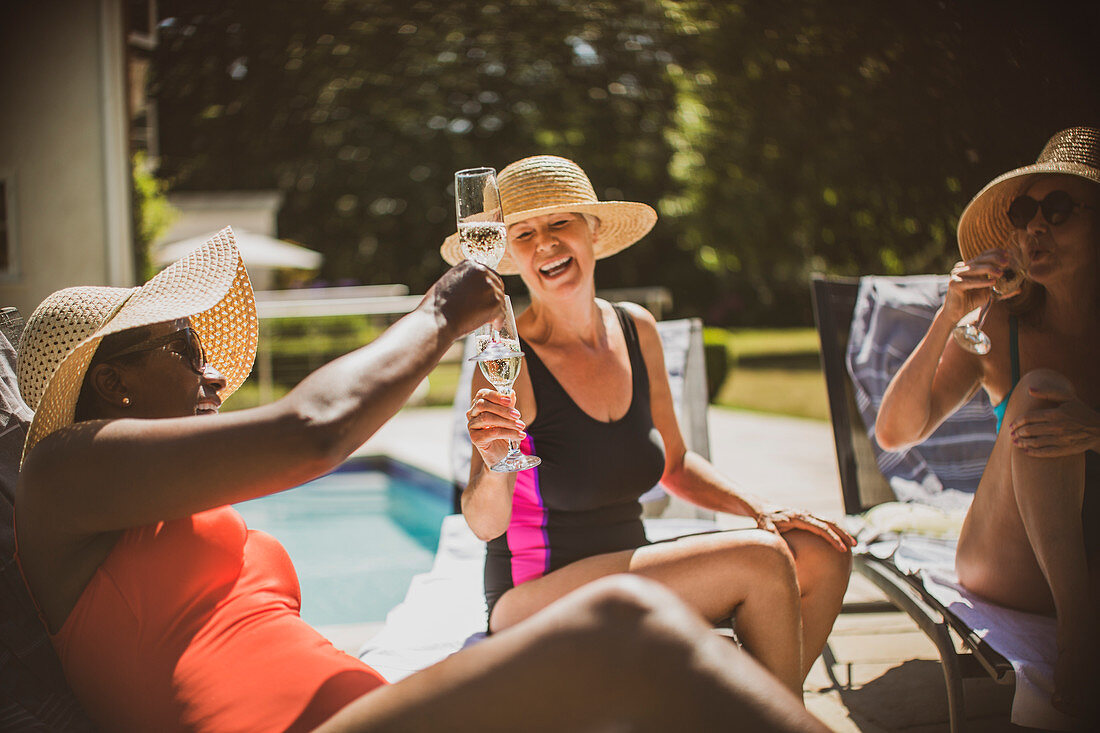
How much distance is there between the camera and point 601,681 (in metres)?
1.12

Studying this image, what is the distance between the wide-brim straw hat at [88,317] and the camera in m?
1.31

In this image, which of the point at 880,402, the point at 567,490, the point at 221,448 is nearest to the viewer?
the point at 221,448

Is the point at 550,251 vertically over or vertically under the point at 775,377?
over

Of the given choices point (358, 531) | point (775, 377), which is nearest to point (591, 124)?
point (775, 377)

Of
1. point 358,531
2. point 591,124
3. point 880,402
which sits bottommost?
point 358,531

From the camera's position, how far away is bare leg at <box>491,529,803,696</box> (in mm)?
1863

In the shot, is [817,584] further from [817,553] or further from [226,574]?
[226,574]

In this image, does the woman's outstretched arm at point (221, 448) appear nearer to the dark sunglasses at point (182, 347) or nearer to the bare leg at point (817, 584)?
the dark sunglasses at point (182, 347)

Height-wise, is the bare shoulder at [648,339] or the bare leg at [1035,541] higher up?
the bare shoulder at [648,339]

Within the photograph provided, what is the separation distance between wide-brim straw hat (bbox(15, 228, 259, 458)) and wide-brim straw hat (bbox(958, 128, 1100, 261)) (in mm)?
2144

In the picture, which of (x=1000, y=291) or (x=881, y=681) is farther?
(x=881, y=681)

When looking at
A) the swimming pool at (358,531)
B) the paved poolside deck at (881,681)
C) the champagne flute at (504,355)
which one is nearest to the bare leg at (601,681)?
the champagne flute at (504,355)

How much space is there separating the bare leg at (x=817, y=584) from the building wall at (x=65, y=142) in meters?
7.32

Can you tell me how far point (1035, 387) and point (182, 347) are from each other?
6.67 feet
